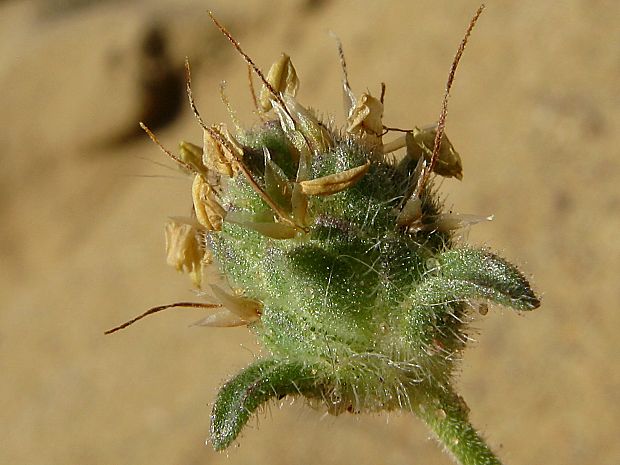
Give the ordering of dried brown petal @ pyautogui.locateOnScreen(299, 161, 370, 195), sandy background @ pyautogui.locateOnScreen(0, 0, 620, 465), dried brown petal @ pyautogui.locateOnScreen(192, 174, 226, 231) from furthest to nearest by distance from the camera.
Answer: sandy background @ pyautogui.locateOnScreen(0, 0, 620, 465) → dried brown petal @ pyautogui.locateOnScreen(192, 174, 226, 231) → dried brown petal @ pyautogui.locateOnScreen(299, 161, 370, 195)

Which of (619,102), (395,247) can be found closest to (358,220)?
(395,247)

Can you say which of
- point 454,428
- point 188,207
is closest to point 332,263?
point 454,428

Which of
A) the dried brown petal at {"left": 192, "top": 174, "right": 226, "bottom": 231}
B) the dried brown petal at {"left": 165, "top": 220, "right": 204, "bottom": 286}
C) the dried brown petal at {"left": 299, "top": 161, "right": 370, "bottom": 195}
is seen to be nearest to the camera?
→ the dried brown petal at {"left": 299, "top": 161, "right": 370, "bottom": 195}

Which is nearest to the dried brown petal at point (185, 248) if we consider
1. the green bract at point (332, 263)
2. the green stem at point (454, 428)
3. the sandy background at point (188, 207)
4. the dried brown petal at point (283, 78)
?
the green bract at point (332, 263)

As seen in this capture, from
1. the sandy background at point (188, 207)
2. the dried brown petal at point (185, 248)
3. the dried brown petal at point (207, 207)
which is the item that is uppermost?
the dried brown petal at point (207, 207)

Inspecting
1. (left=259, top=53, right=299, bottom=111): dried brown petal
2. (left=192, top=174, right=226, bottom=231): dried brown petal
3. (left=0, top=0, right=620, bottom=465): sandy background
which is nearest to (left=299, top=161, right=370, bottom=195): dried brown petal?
(left=192, top=174, right=226, bottom=231): dried brown petal

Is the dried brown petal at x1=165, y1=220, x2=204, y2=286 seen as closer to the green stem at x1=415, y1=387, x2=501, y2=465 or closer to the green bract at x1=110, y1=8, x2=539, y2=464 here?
the green bract at x1=110, y1=8, x2=539, y2=464

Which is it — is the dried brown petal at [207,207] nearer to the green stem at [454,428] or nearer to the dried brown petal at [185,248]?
the dried brown petal at [185,248]
